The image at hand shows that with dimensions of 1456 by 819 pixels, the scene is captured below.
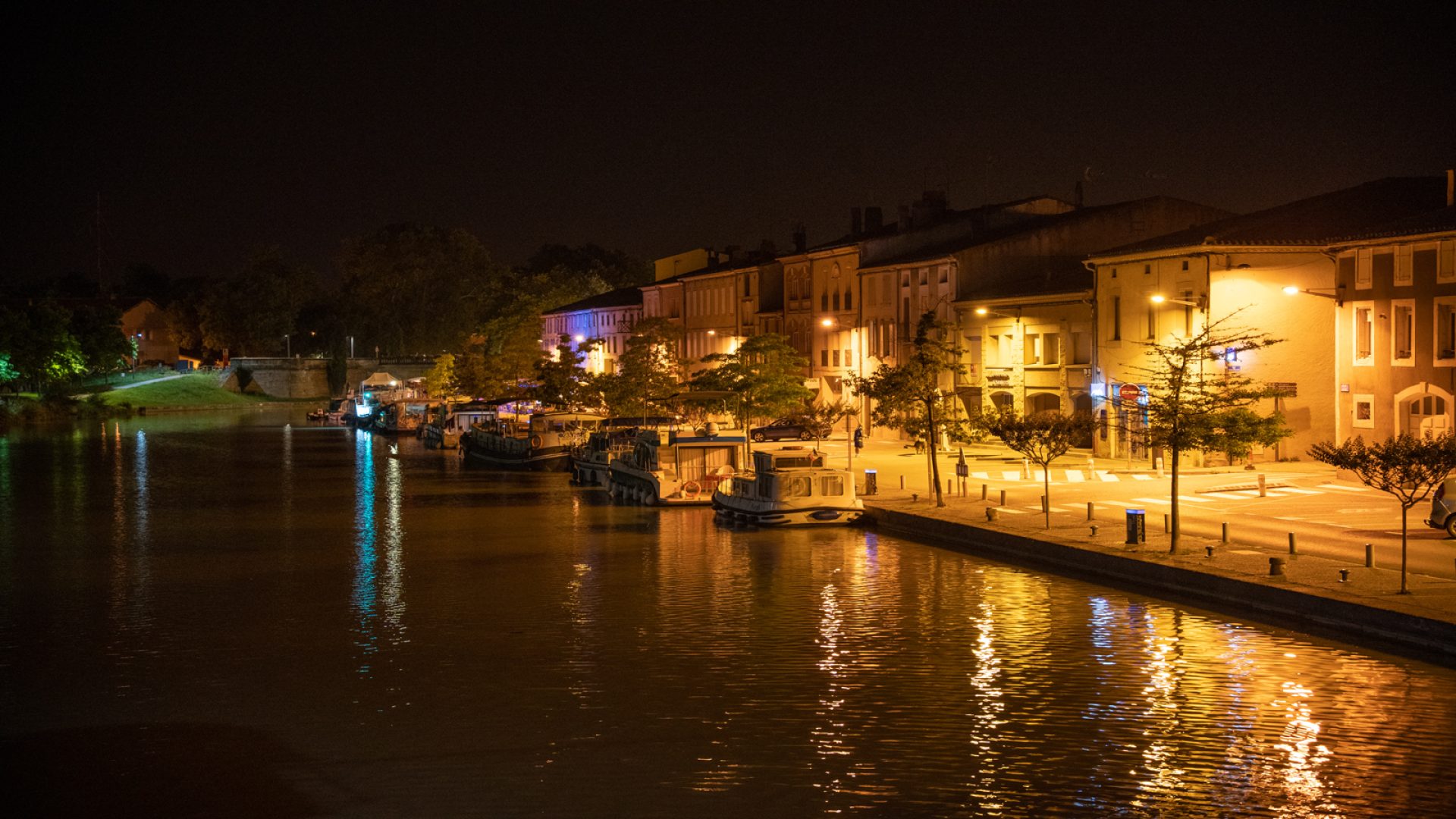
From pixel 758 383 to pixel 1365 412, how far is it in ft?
93.5

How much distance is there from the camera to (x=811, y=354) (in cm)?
8912

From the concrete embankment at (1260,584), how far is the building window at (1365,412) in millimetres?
17606

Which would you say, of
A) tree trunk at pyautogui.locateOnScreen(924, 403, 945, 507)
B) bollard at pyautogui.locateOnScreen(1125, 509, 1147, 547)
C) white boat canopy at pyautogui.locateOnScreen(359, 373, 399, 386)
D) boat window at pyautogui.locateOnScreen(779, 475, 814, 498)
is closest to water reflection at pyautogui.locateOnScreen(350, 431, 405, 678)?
boat window at pyautogui.locateOnScreen(779, 475, 814, 498)

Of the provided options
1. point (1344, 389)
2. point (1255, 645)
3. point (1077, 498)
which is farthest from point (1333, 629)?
point (1344, 389)

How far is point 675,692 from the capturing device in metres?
22.8

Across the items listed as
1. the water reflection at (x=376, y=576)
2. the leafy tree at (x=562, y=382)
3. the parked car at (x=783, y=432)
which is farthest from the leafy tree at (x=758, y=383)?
the leafy tree at (x=562, y=382)

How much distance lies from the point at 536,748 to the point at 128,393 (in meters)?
148

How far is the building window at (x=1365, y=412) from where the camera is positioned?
4878cm

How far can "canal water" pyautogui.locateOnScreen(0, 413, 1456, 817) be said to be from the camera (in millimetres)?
17812

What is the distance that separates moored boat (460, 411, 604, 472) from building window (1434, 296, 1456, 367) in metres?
38.5

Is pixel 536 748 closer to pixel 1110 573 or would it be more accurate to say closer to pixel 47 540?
pixel 1110 573

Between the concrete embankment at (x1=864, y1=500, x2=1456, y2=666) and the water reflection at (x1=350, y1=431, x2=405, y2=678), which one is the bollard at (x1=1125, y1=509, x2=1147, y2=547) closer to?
the concrete embankment at (x1=864, y1=500, x2=1456, y2=666)

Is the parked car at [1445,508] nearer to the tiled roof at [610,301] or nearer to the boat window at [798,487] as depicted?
the boat window at [798,487]

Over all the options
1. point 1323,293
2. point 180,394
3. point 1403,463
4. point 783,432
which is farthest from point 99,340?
point 1403,463
